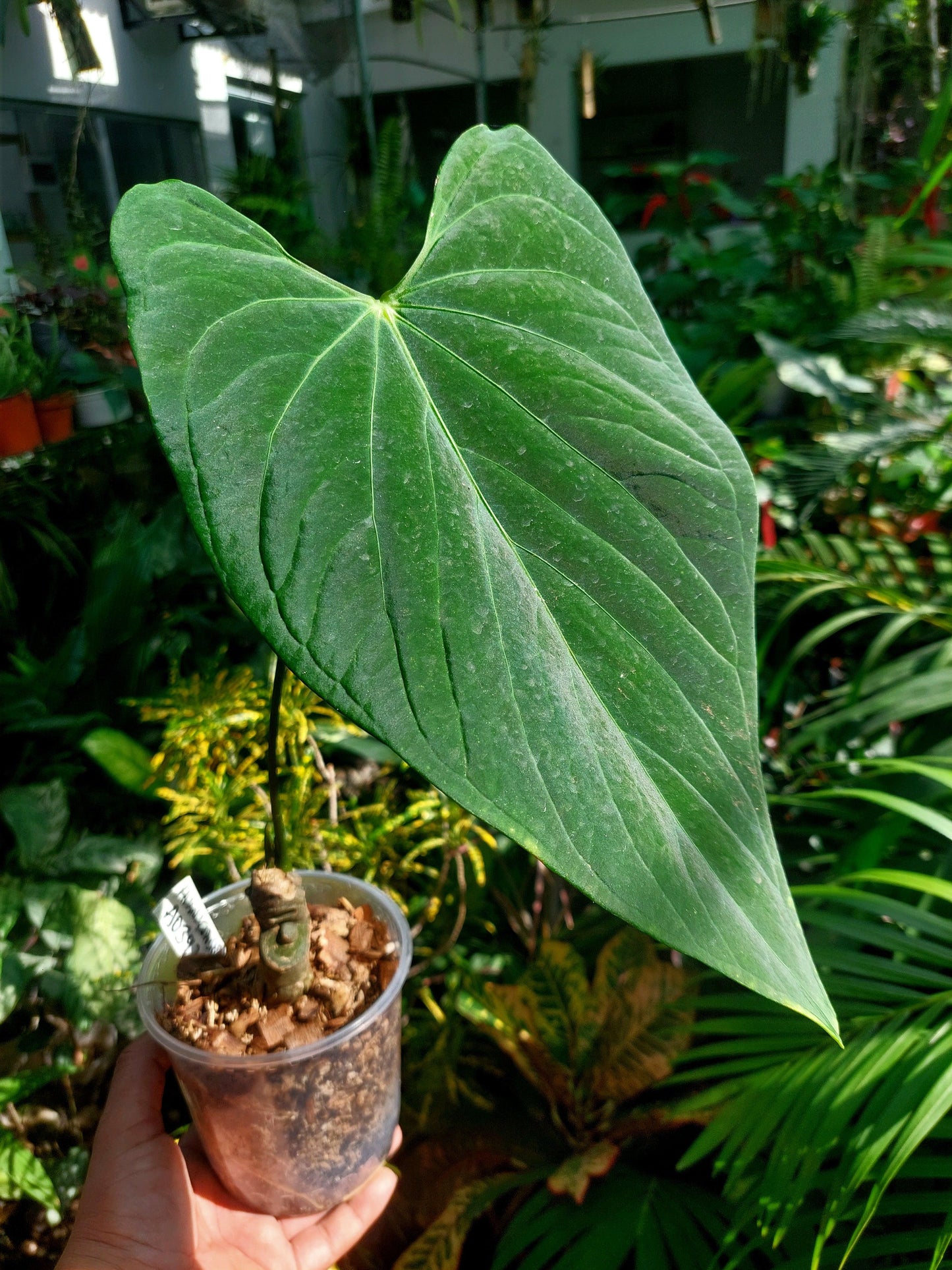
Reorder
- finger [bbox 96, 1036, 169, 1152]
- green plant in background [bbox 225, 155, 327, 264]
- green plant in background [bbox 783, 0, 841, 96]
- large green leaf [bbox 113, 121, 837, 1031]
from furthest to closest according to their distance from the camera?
1. green plant in background [bbox 783, 0, 841, 96]
2. green plant in background [bbox 225, 155, 327, 264]
3. finger [bbox 96, 1036, 169, 1152]
4. large green leaf [bbox 113, 121, 837, 1031]

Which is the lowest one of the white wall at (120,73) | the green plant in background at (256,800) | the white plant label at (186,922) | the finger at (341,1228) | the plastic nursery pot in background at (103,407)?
the finger at (341,1228)

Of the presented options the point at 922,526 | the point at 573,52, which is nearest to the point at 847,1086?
the point at 922,526

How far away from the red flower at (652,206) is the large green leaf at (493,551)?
290 cm

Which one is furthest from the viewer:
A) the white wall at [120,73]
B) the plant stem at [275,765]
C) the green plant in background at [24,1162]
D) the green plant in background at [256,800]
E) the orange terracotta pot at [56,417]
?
the orange terracotta pot at [56,417]

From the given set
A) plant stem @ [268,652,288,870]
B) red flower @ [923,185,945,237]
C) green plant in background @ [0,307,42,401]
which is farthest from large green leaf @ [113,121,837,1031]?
red flower @ [923,185,945,237]

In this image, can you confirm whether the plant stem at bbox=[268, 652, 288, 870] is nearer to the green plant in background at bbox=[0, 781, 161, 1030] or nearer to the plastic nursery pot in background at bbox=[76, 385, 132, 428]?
the green plant in background at bbox=[0, 781, 161, 1030]

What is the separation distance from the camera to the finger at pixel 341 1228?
856 mm

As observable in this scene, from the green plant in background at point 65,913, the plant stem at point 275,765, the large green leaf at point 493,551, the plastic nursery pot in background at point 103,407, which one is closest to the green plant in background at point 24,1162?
the green plant in background at point 65,913

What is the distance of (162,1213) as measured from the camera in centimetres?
73

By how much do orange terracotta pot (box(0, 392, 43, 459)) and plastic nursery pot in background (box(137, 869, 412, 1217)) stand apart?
1246 mm

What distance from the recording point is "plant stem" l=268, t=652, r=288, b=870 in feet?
1.72

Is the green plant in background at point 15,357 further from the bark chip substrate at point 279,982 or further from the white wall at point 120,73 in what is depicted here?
the bark chip substrate at point 279,982

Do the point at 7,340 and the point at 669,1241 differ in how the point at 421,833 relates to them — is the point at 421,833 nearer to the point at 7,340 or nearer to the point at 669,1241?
the point at 669,1241

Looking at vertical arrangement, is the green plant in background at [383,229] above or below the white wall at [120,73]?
below
